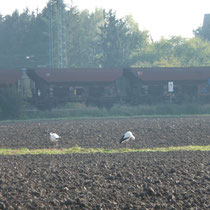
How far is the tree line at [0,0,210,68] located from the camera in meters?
71.3

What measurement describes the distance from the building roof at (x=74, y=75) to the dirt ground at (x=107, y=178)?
50.7 feet

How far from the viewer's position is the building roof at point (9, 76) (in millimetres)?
39250

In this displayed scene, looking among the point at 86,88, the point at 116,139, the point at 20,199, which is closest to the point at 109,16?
the point at 86,88

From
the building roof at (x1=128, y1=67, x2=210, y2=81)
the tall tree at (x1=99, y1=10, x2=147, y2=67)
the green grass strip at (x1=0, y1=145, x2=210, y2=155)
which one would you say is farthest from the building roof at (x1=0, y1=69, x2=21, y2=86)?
the tall tree at (x1=99, y1=10, x2=147, y2=67)

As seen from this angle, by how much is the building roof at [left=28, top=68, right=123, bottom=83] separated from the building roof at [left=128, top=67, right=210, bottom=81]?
1874 mm

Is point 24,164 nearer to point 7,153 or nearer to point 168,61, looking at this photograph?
point 7,153

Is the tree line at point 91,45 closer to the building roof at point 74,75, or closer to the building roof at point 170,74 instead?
the building roof at point 170,74

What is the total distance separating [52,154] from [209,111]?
22.2 meters

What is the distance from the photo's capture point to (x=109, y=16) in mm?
74750

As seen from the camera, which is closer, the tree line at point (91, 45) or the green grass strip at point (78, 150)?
the green grass strip at point (78, 150)

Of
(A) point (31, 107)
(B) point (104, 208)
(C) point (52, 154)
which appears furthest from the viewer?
(A) point (31, 107)

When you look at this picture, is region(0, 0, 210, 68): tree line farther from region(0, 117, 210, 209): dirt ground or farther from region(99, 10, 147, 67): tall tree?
region(0, 117, 210, 209): dirt ground

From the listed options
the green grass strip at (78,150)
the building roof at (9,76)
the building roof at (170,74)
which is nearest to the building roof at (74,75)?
the building roof at (9,76)

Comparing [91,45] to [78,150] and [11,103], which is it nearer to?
[11,103]
